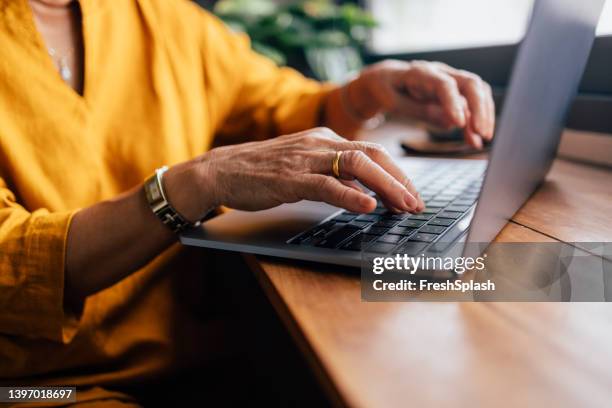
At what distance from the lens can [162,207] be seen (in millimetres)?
507

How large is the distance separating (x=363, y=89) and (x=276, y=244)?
49 cm

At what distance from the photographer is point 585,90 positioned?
824 mm

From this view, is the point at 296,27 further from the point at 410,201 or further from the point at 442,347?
the point at 442,347

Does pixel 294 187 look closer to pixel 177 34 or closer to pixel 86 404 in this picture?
pixel 86 404

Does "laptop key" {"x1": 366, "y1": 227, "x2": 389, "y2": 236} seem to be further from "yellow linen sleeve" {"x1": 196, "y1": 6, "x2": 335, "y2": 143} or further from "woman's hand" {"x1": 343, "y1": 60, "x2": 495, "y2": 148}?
"yellow linen sleeve" {"x1": 196, "y1": 6, "x2": 335, "y2": 143}

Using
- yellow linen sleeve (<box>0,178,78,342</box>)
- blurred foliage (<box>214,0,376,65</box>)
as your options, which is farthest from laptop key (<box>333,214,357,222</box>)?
blurred foliage (<box>214,0,376,65</box>)

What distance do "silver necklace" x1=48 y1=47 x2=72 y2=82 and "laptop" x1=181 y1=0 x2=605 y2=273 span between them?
329 millimetres

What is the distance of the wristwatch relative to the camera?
508mm

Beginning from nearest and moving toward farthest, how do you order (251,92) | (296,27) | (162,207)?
1. (162,207)
2. (251,92)
3. (296,27)

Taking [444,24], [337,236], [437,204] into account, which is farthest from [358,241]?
[444,24]

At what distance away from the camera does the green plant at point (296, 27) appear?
1479 millimetres

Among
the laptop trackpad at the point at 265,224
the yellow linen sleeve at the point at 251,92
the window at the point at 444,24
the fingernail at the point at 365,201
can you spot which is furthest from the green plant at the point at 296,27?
the fingernail at the point at 365,201

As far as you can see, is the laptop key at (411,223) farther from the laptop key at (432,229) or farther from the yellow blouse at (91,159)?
the yellow blouse at (91,159)

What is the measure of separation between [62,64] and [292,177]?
418 millimetres
